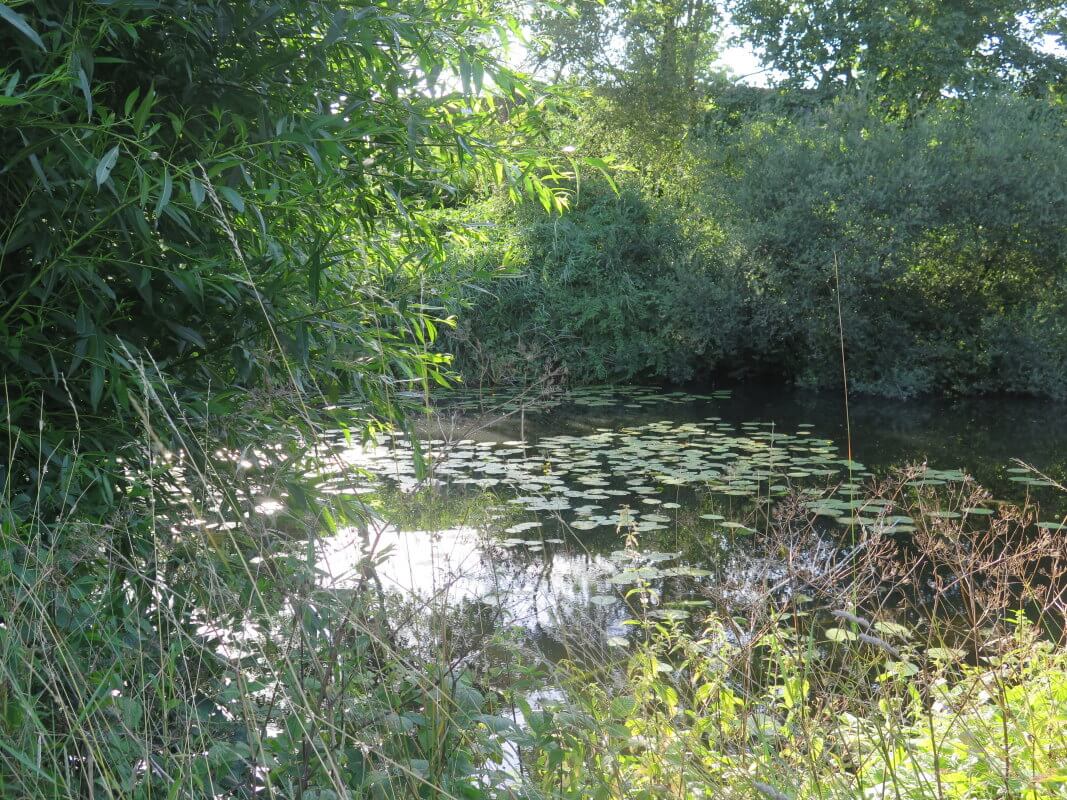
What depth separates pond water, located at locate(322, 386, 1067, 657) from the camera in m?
3.30

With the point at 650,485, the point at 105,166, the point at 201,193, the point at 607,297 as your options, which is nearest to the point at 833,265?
the point at 607,297

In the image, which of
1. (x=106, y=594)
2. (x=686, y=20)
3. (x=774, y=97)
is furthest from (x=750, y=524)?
(x=686, y=20)

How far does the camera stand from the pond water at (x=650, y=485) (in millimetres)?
3297

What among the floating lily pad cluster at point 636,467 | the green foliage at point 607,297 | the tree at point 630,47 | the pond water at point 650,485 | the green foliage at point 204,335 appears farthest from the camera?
the tree at point 630,47

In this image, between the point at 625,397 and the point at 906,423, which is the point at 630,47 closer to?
the point at 625,397

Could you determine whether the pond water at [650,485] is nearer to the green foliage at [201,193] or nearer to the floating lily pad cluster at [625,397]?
the floating lily pad cluster at [625,397]

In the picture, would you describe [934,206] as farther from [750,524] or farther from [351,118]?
[351,118]

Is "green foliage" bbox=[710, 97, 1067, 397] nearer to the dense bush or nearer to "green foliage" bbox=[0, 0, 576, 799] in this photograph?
the dense bush

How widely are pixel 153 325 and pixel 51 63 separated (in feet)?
2.30

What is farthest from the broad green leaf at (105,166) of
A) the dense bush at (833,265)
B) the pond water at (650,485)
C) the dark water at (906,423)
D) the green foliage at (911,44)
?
the green foliage at (911,44)

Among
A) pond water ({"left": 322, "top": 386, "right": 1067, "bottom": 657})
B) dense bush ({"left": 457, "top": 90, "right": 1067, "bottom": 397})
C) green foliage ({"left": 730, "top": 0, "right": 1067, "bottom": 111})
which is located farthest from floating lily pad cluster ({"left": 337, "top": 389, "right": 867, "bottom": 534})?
green foliage ({"left": 730, "top": 0, "right": 1067, "bottom": 111})

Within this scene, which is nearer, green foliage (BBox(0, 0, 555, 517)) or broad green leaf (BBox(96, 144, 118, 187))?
broad green leaf (BBox(96, 144, 118, 187))

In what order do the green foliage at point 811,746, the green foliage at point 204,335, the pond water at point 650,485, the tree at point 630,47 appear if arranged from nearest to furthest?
1. the green foliage at point 811,746
2. the green foliage at point 204,335
3. the pond water at point 650,485
4. the tree at point 630,47

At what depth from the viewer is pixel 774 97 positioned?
17047 mm
